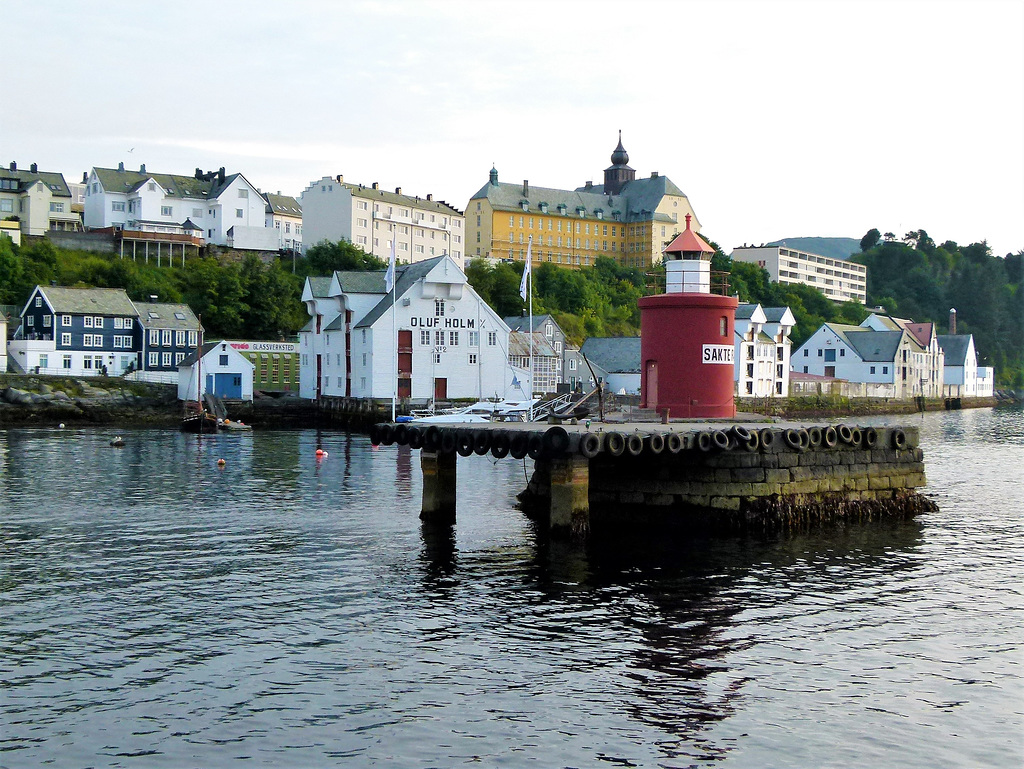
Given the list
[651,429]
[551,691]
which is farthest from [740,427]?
[551,691]

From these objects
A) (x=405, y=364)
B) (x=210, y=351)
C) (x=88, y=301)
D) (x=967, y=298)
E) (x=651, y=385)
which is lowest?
(x=651, y=385)

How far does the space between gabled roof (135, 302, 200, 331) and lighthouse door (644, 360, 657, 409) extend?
2384 inches

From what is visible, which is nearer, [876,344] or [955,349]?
[876,344]

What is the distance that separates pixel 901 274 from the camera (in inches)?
7746

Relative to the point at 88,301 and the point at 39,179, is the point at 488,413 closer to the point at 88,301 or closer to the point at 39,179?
the point at 88,301

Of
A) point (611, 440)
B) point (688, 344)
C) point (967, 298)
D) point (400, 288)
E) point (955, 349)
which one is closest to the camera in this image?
Answer: point (611, 440)

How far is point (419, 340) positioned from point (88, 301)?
29.4 m

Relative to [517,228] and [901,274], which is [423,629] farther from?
[901,274]

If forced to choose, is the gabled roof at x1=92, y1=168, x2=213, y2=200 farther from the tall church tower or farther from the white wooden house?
the tall church tower

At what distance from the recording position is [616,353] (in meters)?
96.5

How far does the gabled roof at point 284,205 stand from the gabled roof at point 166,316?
3474 centimetres

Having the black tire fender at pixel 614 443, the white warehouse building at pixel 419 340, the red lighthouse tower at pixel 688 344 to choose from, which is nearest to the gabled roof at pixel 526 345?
the white warehouse building at pixel 419 340

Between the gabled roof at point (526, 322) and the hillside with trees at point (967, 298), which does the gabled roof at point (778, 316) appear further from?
the hillside with trees at point (967, 298)

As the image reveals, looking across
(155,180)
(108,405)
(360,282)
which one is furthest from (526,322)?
(155,180)
